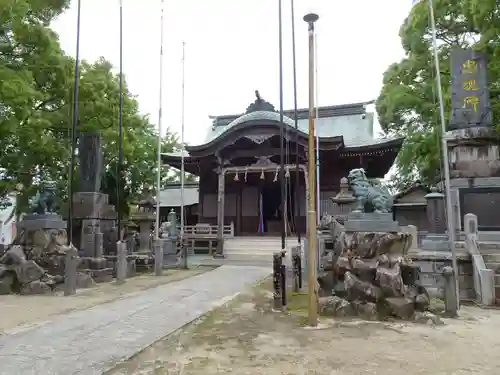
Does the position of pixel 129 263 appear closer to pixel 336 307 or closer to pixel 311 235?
pixel 336 307

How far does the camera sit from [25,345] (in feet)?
16.7

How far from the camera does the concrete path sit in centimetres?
439

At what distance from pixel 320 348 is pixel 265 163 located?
51.5 ft

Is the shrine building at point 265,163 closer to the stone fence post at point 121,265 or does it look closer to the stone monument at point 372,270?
the stone fence post at point 121,265

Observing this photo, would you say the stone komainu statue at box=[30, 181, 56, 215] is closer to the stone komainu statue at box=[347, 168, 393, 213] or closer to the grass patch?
the grass patch

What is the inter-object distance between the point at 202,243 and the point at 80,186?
852 centimetres

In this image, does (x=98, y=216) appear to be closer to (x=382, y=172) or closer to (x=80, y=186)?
(x=80, y=186)

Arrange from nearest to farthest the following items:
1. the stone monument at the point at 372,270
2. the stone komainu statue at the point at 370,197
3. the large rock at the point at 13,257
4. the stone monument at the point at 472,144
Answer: the stone monument at the point at 372,270, the stone komainu statue at the point at 370,197, the large rock at the point at 13,257, the stone monument at the point at 472,144

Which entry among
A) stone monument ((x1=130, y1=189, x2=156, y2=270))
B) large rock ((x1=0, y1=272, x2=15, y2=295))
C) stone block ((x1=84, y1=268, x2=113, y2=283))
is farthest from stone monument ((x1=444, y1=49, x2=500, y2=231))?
large rock ((x1=0, y1=272, x2=15, y2=295))

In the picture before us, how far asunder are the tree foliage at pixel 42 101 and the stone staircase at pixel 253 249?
6.90 metres

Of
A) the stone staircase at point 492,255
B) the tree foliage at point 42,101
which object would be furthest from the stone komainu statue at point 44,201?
the stone staircase at point 492,255

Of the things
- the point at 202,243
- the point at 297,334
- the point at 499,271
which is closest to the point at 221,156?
the point at 202,243

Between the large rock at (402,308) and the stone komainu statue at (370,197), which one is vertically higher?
the stone komainu statue at (370,197)

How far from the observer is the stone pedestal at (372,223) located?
7422 mm
